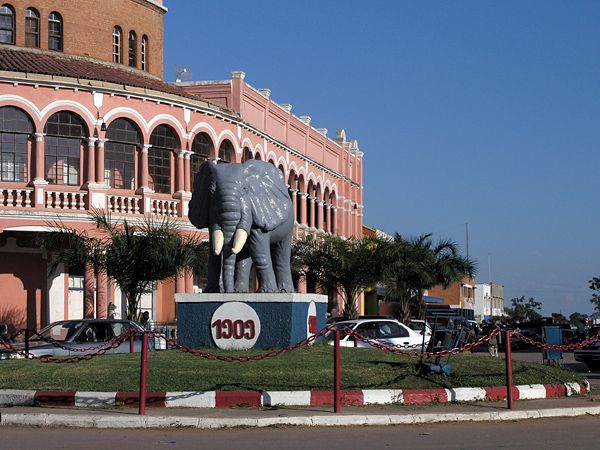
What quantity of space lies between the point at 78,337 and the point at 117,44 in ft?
71.2

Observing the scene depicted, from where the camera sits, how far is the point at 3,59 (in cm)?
3691

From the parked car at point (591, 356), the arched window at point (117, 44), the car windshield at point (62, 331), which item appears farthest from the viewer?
the arched window at point (117, 44)

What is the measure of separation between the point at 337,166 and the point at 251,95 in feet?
49.2

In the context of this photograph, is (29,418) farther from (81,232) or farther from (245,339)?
(81,232)

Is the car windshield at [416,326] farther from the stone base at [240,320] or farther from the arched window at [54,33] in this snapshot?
the arched window at [54,33]

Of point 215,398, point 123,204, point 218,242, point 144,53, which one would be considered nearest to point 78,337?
point 218,242

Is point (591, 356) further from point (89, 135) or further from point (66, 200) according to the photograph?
point (89, 135)

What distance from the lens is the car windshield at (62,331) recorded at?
23.8 meters

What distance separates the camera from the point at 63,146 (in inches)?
1432

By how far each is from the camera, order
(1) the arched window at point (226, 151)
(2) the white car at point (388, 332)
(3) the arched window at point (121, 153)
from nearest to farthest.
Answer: (2) the white car at point (388, 332)
(3) the arched window at point (121, 153)
(1) the arched window at point (226, 151)

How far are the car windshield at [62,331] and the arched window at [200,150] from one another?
1572 cm

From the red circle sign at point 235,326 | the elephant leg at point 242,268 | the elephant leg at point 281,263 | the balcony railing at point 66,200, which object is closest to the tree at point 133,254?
the balcony railing at point 66,200

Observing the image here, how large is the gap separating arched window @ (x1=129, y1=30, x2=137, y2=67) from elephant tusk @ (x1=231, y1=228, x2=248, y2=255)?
81.6 feet

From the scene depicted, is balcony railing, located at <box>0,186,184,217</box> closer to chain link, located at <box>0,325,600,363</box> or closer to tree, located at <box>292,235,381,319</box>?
tree, located at <box>292,235,381,319</box>
